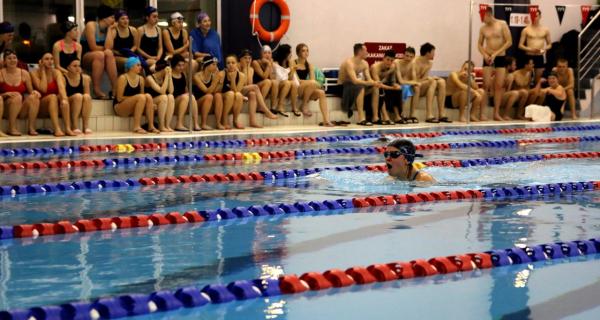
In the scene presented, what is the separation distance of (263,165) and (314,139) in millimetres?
3109

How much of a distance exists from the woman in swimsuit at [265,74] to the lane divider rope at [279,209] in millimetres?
7340

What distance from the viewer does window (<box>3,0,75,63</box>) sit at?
14281mm

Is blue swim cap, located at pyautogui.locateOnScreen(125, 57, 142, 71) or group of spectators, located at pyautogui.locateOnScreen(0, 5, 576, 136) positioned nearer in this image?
group of spectators, located at pyautogui.locateOnScreen(0, 5, 576, 136)

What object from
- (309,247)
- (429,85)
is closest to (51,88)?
(429,85)

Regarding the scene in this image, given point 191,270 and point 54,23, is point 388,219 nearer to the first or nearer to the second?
point 191,270

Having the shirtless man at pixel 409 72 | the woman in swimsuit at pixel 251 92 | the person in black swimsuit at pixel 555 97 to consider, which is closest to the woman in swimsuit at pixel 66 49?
the woman in swimsuit at pixel 251 92

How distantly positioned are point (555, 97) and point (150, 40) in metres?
7.21

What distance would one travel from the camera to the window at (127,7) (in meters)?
15.2

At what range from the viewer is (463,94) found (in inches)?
673

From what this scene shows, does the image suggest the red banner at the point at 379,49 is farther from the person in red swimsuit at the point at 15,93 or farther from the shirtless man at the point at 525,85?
the person in red swimsuit at the point at 15,93

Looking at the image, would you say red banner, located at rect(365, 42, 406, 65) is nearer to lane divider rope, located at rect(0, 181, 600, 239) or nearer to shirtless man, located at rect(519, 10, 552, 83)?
shirtless man, located at rect(519, 10, 552, 83)

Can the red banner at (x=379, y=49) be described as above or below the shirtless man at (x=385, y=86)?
above

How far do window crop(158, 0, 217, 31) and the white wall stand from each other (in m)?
1.38

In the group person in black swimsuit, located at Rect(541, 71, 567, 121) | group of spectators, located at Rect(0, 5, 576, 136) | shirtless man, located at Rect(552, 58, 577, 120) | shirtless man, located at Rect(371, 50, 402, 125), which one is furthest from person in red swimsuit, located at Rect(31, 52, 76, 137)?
shirtless man, located at Rect(552, 58, 577, 120)
